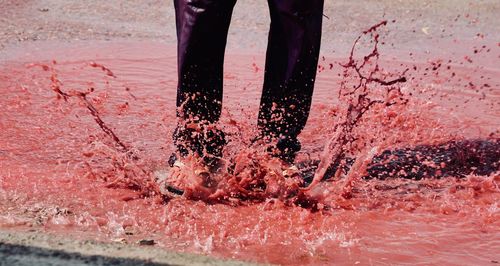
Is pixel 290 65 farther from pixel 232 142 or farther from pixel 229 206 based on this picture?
pixel 232 142

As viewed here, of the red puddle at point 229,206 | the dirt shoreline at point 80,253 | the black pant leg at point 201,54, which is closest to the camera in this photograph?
the dirt shoreline at point 80,253

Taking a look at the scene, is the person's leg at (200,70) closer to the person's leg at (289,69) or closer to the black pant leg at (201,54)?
the black pant leg at (201,54)

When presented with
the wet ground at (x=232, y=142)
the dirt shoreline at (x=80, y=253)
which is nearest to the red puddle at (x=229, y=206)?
the wet ground at (x=232, y=142)

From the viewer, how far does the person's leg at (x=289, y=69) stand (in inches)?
130

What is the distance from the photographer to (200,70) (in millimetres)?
3346

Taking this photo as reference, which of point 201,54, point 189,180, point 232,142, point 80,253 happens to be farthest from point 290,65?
point 80,253

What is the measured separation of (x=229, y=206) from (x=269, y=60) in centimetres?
61

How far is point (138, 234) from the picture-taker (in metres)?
2.90

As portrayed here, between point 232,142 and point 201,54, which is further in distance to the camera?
point 232,142

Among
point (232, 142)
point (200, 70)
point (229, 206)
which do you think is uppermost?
point (200, 70)

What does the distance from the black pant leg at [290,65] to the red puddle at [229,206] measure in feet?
0.78

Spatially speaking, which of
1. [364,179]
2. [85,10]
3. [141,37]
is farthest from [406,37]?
[364,179]

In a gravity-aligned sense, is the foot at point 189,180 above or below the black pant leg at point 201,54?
below

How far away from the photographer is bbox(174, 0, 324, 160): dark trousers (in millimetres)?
3281
